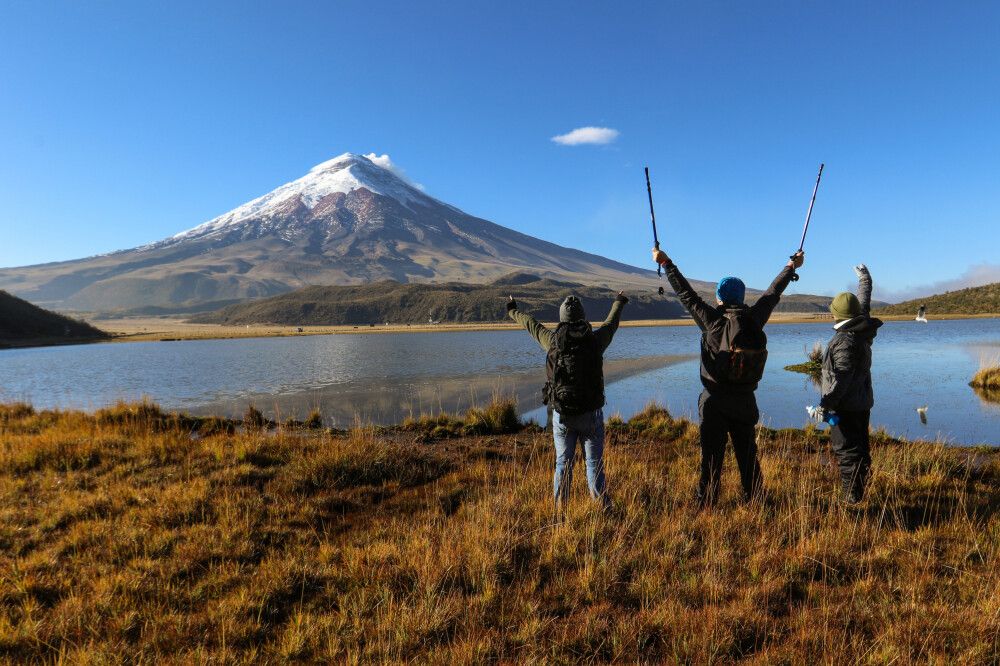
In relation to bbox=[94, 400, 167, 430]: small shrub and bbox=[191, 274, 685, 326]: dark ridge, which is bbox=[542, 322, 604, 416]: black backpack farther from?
bbox=[191, 274, 685, 326]: dark ridge

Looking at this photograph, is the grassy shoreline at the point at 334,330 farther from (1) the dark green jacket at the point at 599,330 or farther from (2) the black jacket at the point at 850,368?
(2) the black jacket at the point at 850,368

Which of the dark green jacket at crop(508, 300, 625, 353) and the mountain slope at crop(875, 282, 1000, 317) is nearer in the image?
the dark green jacket at crop(508, 300, 625, 353)

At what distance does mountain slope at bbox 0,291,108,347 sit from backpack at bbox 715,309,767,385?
72332 millimetres

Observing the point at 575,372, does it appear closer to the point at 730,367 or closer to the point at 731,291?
the point at 730,367

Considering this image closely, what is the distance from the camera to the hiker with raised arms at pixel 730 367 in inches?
161

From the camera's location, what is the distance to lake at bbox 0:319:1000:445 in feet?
40.2

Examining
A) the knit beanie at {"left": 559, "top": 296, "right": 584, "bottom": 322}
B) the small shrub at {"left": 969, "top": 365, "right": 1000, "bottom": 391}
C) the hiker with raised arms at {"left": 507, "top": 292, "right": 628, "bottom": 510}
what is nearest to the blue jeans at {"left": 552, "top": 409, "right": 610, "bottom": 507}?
the hiker with raised arms at {"left": 507, "top": 292, "right": 628, "bottom": 510}

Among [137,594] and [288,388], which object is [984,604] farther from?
[288,388]

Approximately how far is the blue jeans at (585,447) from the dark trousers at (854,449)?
2.29 metres

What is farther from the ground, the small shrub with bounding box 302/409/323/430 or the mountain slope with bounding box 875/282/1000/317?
the mountain slope with bounding box 875/282/1000/317

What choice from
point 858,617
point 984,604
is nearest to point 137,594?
point 858,617

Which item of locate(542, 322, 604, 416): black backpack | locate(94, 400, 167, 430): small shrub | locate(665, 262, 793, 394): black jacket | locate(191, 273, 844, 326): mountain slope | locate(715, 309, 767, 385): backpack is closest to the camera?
locate(715, 309, 767, 385): backpack

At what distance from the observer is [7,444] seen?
7.36m

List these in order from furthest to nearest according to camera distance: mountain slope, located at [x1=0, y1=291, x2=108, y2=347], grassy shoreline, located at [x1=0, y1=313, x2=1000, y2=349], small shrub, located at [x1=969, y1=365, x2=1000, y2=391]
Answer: grassy shoreline, located at [x1=0, y1=313, x2=1000, y2=349] < mountain slope, located at [x1=0, y1=291, x2=108, y2=347] < small shrub, located at [x1=969, y1=365, x2=1000, y2=391]
